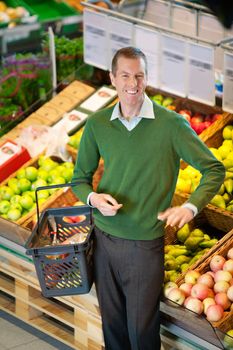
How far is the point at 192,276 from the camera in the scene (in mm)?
2572

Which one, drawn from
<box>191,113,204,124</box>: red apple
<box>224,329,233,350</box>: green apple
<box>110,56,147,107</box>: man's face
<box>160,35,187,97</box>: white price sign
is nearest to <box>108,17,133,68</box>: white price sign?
<box>160,35,187,97</box>: white price sign

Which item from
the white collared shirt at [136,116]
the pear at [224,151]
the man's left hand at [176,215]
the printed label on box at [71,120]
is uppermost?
the white collared shirt at [136,116]

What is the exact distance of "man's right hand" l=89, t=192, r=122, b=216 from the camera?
84.6 inches

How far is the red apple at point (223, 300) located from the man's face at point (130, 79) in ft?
2.90

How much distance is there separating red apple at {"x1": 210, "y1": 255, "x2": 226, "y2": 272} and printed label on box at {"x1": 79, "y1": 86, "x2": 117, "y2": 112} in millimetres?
1775

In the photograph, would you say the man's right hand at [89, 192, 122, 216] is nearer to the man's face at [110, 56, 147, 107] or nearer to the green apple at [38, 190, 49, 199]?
the man's face at [110, 56, 147, 107]

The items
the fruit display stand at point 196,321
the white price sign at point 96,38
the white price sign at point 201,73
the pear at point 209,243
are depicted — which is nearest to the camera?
the fruit display stand at point 196,321

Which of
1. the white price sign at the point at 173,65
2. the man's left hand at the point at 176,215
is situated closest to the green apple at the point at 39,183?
the white price sign at the point at 173,65

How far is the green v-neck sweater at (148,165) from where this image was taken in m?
2.21

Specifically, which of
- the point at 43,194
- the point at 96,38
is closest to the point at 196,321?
the point at 43,194

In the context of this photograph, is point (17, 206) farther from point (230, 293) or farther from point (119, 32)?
point (230, 293)

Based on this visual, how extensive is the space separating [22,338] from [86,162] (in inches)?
57.4

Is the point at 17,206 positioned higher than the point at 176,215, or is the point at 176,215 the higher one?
the point at 176,215

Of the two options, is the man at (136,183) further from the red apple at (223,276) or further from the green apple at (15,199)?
the green apple at (15,199)
